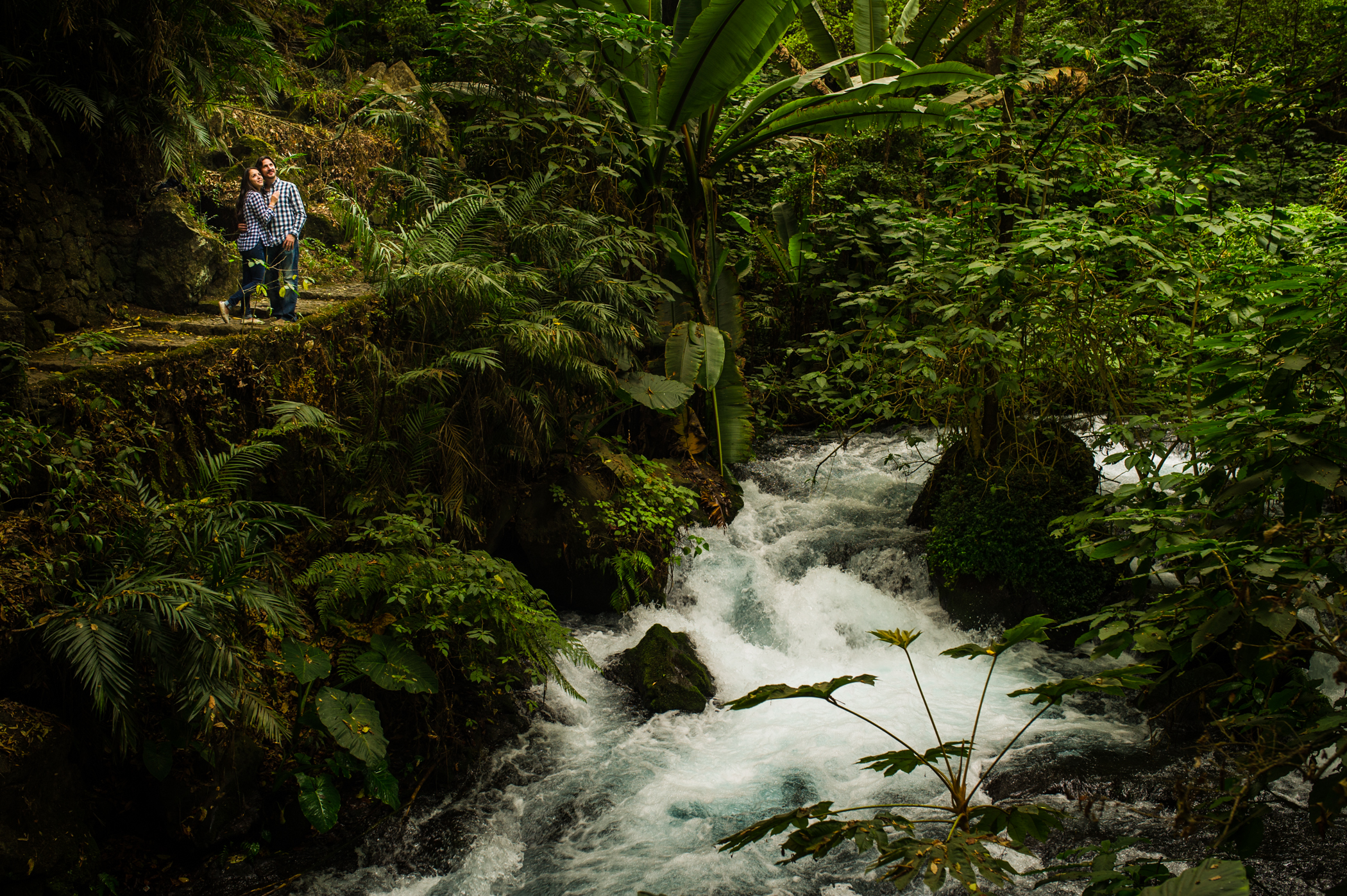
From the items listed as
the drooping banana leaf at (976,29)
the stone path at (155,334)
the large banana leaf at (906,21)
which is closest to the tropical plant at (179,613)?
the stone path at (155,334)

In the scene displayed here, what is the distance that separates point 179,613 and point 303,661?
0.83 meters

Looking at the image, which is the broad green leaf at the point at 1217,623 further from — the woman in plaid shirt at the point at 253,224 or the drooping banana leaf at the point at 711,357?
the woman in plaid shirt at the point at 253,224

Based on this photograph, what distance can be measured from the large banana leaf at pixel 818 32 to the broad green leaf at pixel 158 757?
8619 millimetres

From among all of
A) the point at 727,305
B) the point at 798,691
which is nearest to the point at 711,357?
the point at 727,305

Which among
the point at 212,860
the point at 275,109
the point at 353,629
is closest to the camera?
the point at 212,860

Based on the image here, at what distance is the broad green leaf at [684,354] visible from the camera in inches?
284

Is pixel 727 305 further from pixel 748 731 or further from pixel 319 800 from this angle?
pixel 319 800

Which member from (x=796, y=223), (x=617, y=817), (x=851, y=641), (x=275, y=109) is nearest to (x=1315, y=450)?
(x=617, y=817)

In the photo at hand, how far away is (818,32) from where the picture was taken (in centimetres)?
888

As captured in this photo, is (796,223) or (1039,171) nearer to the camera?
(1039,171)

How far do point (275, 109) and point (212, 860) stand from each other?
9683mm

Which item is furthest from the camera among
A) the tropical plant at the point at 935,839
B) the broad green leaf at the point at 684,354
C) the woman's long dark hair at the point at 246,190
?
the broad green leaf at the point at 684,354

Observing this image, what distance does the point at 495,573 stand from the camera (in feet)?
16.8

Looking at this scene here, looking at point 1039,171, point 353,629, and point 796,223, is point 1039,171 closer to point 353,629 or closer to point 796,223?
point 796,223
